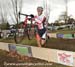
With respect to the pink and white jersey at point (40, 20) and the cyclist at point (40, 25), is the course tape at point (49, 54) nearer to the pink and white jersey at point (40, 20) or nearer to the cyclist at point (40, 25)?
the cyclist at point (40, 25)

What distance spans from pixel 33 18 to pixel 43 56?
3864 mm

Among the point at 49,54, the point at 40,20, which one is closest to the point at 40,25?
the point at 40,20

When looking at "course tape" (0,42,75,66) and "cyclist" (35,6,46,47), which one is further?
"cyclist" (35,6,46,47)

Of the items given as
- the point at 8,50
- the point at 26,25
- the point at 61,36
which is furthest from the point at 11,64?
the point at 61,36

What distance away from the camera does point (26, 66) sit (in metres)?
13.3

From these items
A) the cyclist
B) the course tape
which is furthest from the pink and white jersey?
the course tape

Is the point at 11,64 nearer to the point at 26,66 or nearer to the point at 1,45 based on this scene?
the point at 26,66

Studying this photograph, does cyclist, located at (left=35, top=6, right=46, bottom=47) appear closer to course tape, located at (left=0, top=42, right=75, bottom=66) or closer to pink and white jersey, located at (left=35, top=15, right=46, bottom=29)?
pink and white jersey, located at (left=35, top=15, right=46, bottom=29)

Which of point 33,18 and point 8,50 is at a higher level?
point 33,18

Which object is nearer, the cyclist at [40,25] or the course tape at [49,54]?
the course tape at [49,54]

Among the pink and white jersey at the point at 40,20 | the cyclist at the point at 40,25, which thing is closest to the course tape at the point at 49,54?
the cyclist at the point at 40,25

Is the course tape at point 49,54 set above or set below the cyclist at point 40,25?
below

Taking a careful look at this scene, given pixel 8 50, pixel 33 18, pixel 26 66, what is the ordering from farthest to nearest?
pixel 8 50 → pixel 33 18 → pixel 26 66

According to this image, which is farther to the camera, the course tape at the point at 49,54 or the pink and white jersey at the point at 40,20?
the pink and white jersey at the point at 40,20
